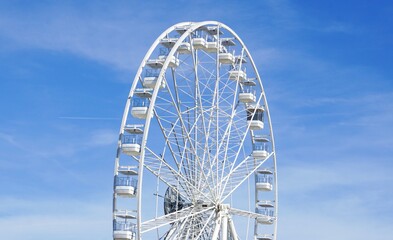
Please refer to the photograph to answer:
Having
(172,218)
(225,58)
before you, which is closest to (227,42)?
(225,58)

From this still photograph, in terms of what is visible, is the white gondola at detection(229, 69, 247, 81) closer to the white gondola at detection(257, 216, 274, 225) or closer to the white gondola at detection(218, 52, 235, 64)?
the white gondola at detection(218, 52, 235, 64)

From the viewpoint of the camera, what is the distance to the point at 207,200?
205 feet

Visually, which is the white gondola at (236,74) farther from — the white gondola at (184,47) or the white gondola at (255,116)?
the white gondola at (184,47)

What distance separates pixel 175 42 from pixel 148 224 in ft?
31.0

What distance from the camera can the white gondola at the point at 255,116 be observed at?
223 feet

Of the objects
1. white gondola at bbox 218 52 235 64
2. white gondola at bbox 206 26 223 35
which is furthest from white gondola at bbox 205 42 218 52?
white gondola at bbox 218 52 235 64

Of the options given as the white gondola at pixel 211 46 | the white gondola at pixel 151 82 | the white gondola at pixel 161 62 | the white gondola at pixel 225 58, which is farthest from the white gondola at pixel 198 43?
the white gondola at pixel 151 82

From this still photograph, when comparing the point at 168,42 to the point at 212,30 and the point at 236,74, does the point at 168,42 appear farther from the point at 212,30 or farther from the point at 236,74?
the point at 236,74

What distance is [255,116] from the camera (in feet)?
224

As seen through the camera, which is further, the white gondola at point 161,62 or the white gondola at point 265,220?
the white gondola at point 265,220

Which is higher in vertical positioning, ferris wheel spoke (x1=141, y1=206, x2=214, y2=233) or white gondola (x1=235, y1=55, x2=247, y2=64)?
white gondola (x1=235, y1=55, x2=247, y2=64)

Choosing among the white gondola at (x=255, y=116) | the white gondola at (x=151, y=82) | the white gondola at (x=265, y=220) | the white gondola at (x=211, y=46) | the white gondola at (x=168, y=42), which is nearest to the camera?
the white gondola at (x=151, y=82)

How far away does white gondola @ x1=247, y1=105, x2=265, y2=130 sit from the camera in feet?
223

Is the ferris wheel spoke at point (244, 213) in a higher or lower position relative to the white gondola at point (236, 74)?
lower
